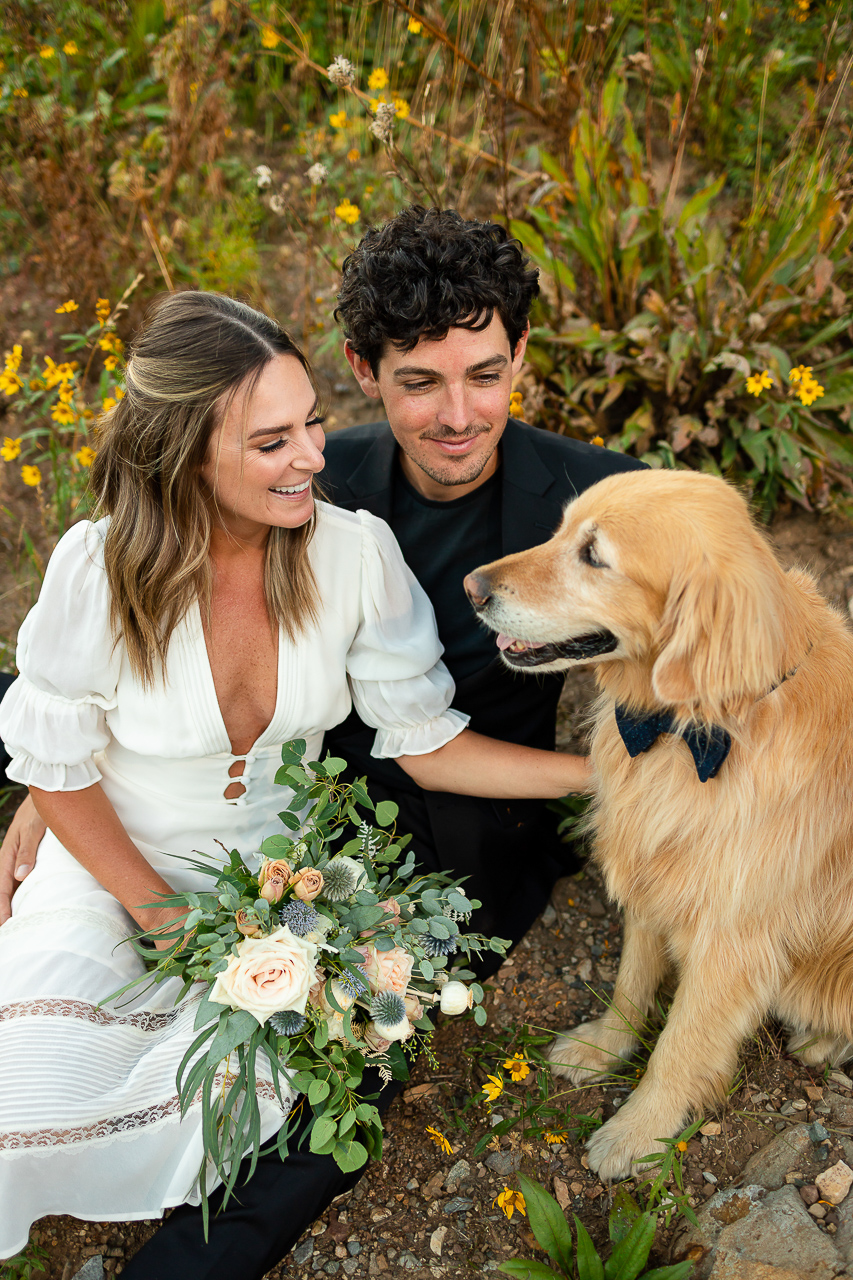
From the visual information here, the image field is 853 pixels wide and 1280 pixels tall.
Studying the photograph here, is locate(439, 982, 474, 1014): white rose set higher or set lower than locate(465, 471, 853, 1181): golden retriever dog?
lower

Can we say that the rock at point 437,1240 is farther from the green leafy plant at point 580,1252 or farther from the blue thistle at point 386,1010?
the blue thistle at point 386,1010

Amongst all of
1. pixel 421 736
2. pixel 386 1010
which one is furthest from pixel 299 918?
pixel 421 736

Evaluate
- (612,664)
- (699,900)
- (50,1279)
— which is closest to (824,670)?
(612,664)

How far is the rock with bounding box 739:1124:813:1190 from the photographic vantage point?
1.92 metres

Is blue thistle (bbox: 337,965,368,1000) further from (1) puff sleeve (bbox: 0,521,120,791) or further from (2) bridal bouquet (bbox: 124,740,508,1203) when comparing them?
(1) puff sleeve (bbox: 0,521,120,791)

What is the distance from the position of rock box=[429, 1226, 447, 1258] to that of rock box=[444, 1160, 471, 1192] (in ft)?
0.29

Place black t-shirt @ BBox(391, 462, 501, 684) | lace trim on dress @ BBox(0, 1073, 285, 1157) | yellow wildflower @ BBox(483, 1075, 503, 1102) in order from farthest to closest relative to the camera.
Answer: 1. black t-shirt @ BBox(391, 462, 501, 684)
2. yellow wildflower @ BBox(483, 1075, 503, 1102)
3. lace trim on dress @ BBox(0, 1073, 285, 1157)

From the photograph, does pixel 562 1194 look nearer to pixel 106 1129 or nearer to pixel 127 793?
pixel 106 1129

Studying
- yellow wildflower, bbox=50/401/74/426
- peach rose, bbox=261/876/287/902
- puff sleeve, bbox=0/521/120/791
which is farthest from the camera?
yellow wildflower, bbox=50/401/74/426

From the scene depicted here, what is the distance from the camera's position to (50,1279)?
1994mm

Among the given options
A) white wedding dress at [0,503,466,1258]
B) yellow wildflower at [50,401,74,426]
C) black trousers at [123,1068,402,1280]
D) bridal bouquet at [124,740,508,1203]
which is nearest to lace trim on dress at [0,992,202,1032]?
white wedding dress at [0,503,466,1258]

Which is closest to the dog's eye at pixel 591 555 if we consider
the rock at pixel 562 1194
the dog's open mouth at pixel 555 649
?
the dog's open mouth at pixel 555 649

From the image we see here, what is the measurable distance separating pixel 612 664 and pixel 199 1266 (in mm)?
1488

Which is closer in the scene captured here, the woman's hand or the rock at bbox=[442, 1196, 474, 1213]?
the rock at bbox=[442, 1196, 474, 1213]
